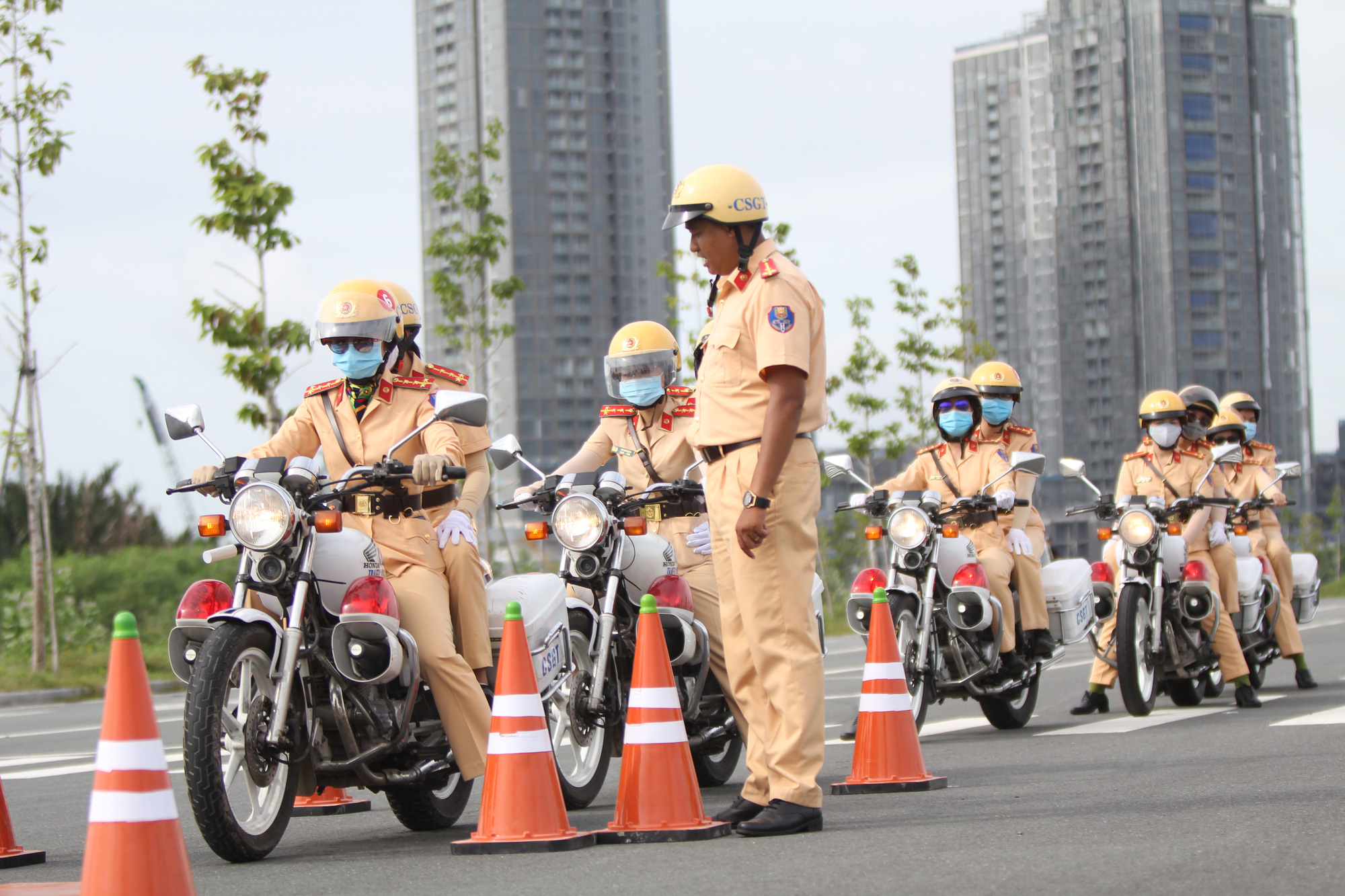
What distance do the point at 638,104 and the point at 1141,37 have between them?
30011 millimetres

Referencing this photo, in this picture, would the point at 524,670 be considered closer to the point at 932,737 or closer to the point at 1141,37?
the point at 932,737

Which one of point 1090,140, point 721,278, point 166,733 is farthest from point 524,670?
point 1090,140

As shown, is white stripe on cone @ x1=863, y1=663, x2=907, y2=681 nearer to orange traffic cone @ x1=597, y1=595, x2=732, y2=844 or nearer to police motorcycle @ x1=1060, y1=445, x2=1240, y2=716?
orange traffic cone @ x1=597, y1=595, x2=732, y2=844

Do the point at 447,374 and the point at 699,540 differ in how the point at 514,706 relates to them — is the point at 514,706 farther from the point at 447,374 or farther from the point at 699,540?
the point at 699,540

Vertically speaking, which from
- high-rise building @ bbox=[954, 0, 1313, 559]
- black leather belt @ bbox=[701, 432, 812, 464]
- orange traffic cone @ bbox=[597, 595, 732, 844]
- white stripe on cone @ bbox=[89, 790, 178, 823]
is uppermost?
high-rise building @ bbox=[954, 0, 1313, 559]

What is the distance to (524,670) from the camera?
5.86m

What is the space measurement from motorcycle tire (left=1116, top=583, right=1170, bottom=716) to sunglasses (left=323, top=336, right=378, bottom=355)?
6.03m

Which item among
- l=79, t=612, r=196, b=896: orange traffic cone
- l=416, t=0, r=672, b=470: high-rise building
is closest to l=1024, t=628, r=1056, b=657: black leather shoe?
l=79, t=612, r=196, b=896: orange traffic cone

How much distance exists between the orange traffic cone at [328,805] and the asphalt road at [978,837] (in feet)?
0.27

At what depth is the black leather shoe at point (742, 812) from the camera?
20.4 ft

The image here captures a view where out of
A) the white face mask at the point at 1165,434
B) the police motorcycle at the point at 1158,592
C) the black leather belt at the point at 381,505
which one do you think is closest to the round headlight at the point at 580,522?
the black leather belt at the point at 381,505

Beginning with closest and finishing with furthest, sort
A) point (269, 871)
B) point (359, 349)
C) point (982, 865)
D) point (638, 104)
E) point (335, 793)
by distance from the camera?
point (982, 865)
point (269, 871)
point (359, 349)
point (335, 793)
point (638, 104)

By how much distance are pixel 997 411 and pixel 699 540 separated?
13.6 feet

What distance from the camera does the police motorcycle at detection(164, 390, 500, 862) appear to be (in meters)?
5.70
